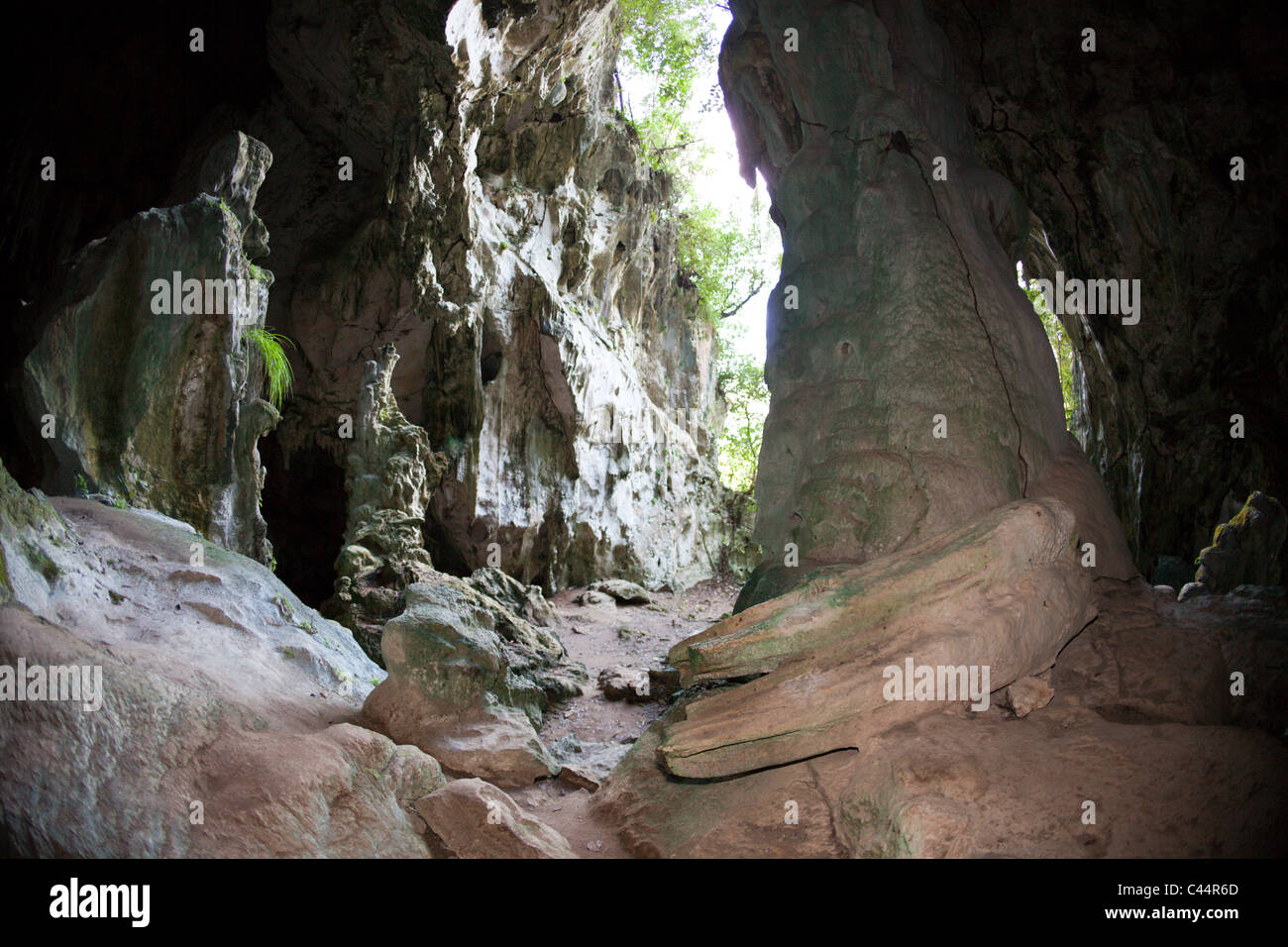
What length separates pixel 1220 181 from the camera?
318 inches

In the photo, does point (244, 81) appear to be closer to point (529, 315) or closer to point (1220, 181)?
point (529, 315)

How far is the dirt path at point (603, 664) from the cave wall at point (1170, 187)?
22.9 feet

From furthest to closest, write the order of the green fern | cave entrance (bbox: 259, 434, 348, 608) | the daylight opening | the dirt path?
1. cave entrance (bbox: 259, 434, 348, 608)
2. the daylight opening
3. the green fern
4. the dirt path

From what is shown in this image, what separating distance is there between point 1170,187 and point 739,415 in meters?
16.6

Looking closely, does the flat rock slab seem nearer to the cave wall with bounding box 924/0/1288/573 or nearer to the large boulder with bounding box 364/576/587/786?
the large boulder with bounding box 364/576/587/786

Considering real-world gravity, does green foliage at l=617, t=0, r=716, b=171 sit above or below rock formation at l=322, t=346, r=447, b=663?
above

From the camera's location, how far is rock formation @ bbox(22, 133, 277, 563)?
18.9ft

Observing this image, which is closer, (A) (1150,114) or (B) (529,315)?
(A) (1150,114)

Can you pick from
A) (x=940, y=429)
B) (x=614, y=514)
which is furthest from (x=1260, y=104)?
(x=614, y=514)

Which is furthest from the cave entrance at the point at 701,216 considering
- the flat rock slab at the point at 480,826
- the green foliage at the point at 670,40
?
the flat rock slab at the point at 480,826

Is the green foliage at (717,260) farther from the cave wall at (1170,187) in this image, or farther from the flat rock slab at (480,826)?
the flat rock slab at (480,826)

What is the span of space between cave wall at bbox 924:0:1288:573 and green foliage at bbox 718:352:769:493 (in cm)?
1483

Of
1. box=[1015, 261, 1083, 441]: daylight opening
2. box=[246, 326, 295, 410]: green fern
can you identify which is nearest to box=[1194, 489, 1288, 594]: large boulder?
box=[1015, 261, 1083, 441]: daylight opening

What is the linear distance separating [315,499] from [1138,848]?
1392 cm
